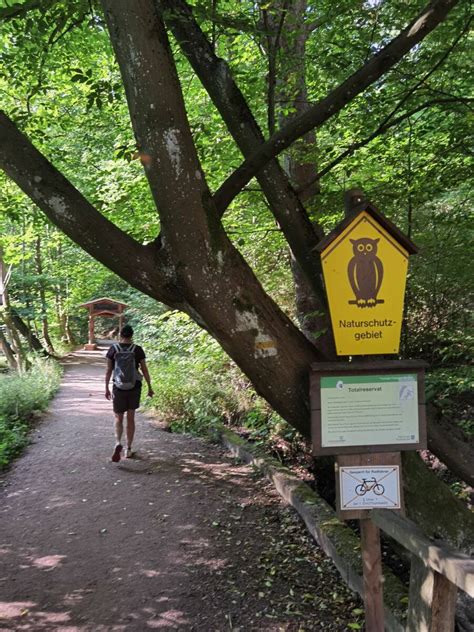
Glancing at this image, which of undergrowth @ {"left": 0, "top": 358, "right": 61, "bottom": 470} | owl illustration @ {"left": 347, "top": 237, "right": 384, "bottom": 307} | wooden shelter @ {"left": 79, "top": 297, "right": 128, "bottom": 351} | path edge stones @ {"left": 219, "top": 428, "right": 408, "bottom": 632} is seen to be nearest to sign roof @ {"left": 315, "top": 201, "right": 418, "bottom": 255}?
owl illustration @ {"left": 347, "top": 237, "right": 384, "bottom": 307}

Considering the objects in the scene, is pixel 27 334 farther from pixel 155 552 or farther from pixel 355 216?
pixel 355 216

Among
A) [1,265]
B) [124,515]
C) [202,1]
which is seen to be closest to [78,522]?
[124,515]

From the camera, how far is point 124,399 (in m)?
6.84

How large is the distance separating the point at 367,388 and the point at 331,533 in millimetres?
2105

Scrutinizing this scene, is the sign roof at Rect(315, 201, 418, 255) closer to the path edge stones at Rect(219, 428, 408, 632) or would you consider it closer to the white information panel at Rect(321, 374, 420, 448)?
the white information panel at Rect(321, 374, 420, 448)

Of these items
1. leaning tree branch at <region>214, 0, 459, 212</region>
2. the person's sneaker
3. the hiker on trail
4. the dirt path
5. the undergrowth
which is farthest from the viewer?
the undergrowth

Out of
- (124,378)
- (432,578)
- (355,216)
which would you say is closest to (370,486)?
(432,578)

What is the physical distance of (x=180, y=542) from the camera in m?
4.62

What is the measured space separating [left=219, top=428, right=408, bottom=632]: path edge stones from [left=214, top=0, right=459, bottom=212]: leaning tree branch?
2959 millimetres

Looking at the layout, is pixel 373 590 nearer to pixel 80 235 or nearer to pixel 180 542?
pixel 180 542

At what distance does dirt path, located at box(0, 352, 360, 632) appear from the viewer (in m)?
3.54

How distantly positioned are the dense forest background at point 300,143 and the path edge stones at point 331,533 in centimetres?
109

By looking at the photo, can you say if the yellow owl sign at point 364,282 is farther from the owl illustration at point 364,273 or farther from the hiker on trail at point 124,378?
the hiker on trail at point 124,378

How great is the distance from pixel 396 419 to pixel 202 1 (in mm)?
Result: 3855
